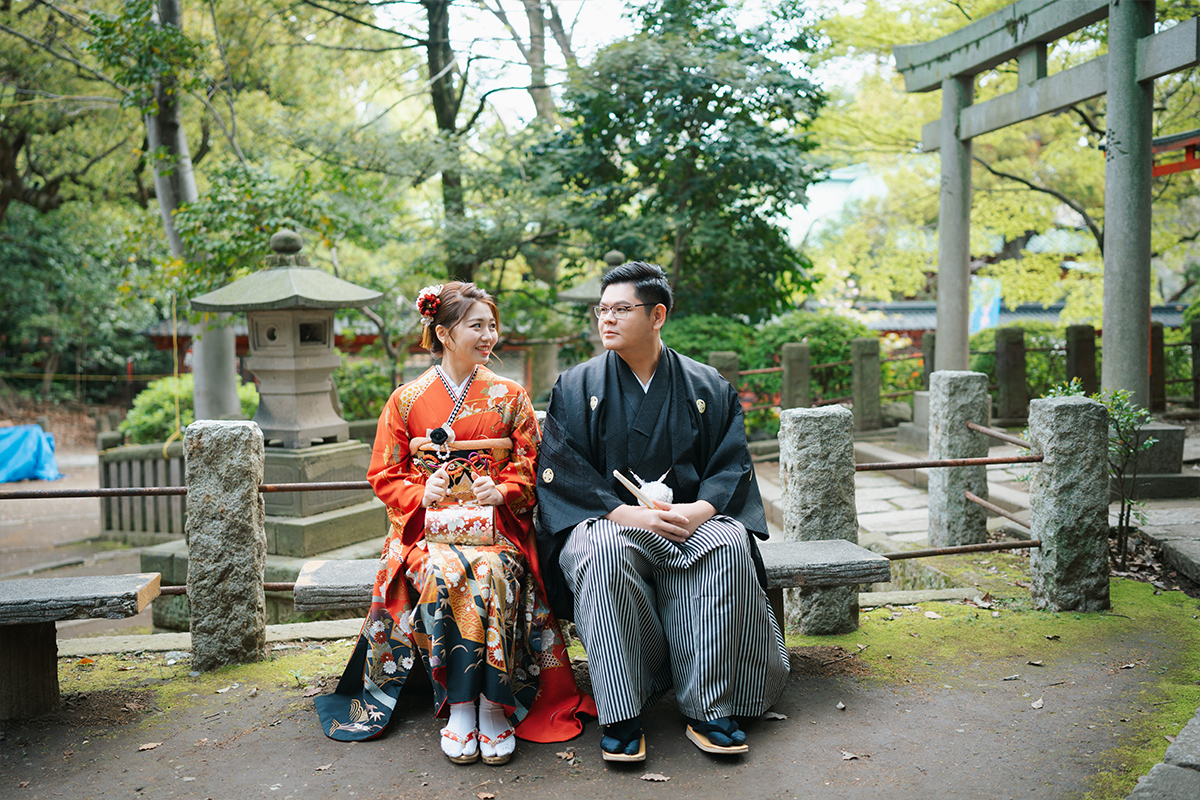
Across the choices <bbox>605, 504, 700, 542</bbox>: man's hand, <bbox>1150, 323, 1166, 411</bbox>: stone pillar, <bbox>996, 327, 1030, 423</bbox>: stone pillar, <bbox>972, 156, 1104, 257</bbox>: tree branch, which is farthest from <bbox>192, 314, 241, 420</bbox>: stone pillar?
<bbox>972, 156, 1104, 257</bbox>: tree branch

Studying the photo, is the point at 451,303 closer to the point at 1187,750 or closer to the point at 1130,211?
the point at 1187,750

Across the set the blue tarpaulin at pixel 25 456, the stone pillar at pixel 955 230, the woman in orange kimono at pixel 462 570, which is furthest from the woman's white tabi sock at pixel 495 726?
the blue tarpaulin at pixel 25 456

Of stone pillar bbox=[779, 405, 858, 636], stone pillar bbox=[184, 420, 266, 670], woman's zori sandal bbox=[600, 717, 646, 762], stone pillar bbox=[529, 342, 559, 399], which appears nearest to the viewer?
woman's zori sandal bbox=[600, 717, 646, 762]

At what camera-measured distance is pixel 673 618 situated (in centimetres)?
322

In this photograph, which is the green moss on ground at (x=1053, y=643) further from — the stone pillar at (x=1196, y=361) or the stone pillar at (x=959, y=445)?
the stone pillar at (x=1196, y=361)

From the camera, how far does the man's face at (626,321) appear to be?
3432 millimetres

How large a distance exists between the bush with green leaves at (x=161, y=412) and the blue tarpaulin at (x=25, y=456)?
137 inches

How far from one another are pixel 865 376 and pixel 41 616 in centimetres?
921

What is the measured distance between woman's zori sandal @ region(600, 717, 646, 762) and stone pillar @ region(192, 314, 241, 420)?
9191mm

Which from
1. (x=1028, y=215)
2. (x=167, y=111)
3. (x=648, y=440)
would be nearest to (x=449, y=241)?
(x=167, y=111)

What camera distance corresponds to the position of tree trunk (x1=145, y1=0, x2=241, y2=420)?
10.4 m

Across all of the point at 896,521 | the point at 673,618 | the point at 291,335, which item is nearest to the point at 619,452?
the point at 673,618

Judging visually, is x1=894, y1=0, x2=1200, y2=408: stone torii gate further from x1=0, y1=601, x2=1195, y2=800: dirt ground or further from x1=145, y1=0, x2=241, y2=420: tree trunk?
x1=145, y1=0, x2=241, y2=420: tree trunk

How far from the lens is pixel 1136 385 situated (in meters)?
6.71
